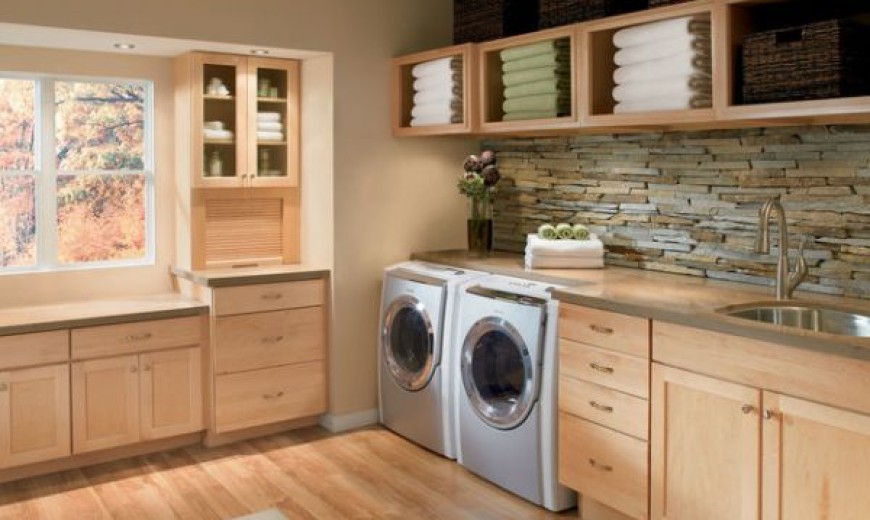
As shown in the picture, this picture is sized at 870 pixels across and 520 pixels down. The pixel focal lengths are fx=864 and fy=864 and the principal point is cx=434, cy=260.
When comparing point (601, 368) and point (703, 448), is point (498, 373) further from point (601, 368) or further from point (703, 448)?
point (703, 448)

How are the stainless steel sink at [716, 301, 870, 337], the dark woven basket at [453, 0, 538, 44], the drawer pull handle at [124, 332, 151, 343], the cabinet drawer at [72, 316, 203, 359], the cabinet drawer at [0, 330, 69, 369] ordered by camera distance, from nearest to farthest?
the stainless steel sink at [716, 301, 870, 337], the cabinet drawer at [0, 330, 69, 369], the cabinet drawer at [72, 316, 203, 359], the drawer pull handle at [124, 332, 151, 343], the dark woven basket at [453, 0, 538, 44]

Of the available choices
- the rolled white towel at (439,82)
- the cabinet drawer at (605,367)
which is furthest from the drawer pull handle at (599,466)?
the rolled white towel at (439,82)

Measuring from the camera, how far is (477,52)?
422 cm

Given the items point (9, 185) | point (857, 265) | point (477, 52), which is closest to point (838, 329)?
point (857, 265)

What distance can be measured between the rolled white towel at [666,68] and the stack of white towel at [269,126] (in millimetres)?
1956

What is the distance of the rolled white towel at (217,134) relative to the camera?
4.48 metres

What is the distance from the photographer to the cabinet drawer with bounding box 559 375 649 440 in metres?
3.16

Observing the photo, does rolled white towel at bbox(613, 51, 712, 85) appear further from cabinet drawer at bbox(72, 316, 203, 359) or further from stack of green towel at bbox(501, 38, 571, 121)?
cabinet drawer at bbox(72, 316, 203, 359)

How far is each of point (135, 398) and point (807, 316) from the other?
9.78ft

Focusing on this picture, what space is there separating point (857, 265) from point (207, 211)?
10.2ft

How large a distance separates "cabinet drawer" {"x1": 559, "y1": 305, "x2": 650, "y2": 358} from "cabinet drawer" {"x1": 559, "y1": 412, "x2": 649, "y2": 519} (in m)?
0.33

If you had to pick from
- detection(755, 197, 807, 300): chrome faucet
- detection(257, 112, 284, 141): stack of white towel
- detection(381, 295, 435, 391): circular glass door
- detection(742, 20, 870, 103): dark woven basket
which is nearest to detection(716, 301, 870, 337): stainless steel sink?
detection(755, 197, 807, 300): chrome faucet

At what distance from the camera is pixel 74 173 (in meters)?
4.42

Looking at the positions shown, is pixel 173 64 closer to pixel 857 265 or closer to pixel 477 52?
pixel 477 52
